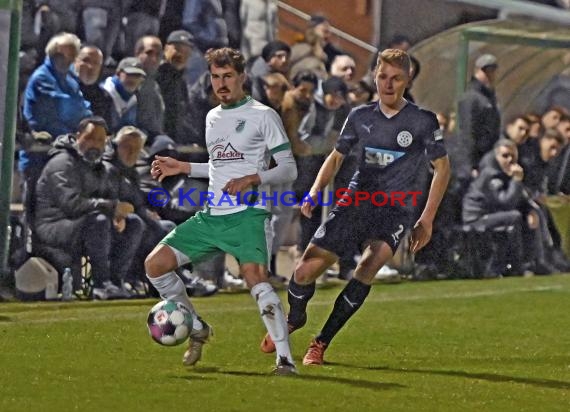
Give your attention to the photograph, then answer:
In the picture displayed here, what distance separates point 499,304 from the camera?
549 inches

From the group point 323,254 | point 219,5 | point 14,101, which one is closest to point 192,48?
point 219,5

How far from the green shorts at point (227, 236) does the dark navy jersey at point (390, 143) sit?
1.00m

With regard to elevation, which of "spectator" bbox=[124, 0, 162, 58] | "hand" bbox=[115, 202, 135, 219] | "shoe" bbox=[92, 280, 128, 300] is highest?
"spectator" bbox=[124, 0, 162, 58]

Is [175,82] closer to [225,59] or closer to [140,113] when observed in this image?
[140,113]

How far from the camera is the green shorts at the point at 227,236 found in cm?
861

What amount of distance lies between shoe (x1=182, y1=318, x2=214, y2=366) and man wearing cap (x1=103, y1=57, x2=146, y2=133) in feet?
14.9

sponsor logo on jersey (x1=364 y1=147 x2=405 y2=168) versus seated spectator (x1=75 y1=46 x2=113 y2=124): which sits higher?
seated spectator (x1=75 y1=46 x2=113 y2=124)

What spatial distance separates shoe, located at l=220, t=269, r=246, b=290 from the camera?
561 inches

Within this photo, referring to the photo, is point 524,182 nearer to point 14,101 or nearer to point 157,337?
point 14,101

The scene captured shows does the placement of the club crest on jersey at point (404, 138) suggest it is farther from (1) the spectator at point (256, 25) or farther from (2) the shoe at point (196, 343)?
(1) the spectator at point (256, 25)

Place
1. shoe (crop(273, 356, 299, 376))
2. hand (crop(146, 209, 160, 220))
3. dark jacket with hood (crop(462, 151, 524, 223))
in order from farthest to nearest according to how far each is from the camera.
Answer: dark jacket with hood (crop(462, 151, 524, 223)), hand (crop(146, 209, 160, 220)), shoe (crop(273, 356, 299, 376))

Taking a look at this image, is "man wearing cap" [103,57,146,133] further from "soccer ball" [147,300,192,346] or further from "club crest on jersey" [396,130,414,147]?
"soccer ball" [147,300,192,346]

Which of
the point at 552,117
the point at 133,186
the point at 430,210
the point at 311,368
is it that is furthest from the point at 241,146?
the point at 552,117

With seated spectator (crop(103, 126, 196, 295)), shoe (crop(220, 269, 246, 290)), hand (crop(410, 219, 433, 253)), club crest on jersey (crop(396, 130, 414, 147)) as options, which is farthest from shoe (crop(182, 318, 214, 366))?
shoe (crop(220, 269, 246, 290))
